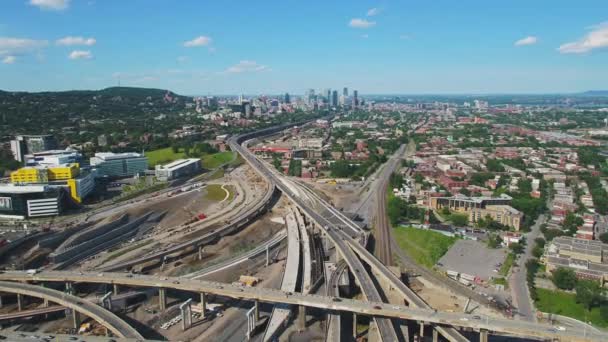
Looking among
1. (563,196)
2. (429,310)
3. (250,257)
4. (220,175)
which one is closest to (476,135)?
(563,196)

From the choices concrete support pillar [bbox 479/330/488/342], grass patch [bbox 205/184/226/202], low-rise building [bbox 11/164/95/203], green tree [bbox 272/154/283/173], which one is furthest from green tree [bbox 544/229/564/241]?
low-rise building [bbox 11/164/95/203]

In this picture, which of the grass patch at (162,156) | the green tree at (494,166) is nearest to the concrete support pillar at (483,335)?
the green tree at (494,166)

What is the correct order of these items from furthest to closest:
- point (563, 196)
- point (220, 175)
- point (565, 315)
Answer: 1. point (220, 175)
2. point (563, 196)
3. point (565, 315)

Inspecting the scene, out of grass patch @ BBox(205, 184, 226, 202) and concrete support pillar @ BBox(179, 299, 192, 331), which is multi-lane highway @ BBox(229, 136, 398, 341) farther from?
concrete support pillar @ BBox(179, 299, 192, 331)

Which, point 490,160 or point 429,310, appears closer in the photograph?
point 429,310

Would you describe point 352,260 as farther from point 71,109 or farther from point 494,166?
point 71,109

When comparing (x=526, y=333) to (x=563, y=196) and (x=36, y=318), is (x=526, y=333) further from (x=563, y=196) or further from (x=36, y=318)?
(x=563, y=196)

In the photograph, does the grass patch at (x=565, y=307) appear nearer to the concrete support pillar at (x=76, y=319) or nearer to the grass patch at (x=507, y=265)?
the grass patch at (x=507, y=265)
